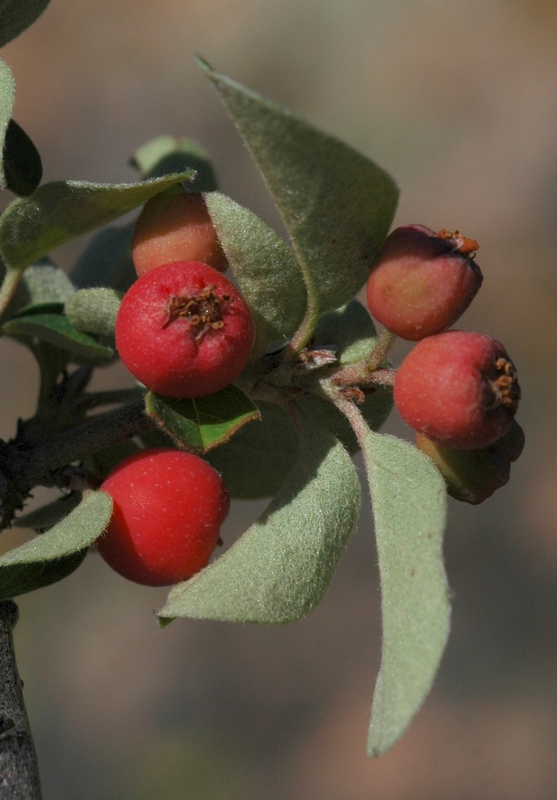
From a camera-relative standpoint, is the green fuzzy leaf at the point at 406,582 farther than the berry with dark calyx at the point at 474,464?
No

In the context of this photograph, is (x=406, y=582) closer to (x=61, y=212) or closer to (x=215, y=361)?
(x=215, y=361)

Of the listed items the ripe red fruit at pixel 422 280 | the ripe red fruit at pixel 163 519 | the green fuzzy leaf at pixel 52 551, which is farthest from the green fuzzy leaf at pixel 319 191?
the green fuzzy leaf at pixel 52 551

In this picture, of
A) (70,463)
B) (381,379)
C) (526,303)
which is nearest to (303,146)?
(381,379)

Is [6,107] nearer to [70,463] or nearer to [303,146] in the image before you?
[303,146]

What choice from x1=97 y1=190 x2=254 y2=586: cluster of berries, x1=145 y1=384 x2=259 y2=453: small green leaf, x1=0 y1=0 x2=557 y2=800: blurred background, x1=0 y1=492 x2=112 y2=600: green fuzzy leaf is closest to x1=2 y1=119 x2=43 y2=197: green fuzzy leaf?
x1=97 y1=190 x2=254 y2=586: cluster of berries

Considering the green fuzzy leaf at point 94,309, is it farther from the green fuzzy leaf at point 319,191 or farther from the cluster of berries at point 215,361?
the green fuzzy leaf at point 319,191

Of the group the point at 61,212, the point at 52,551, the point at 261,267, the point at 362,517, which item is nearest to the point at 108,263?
the point at 61,212

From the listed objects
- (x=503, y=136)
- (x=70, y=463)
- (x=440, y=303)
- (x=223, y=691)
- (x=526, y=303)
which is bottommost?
(x=223, y=691)
